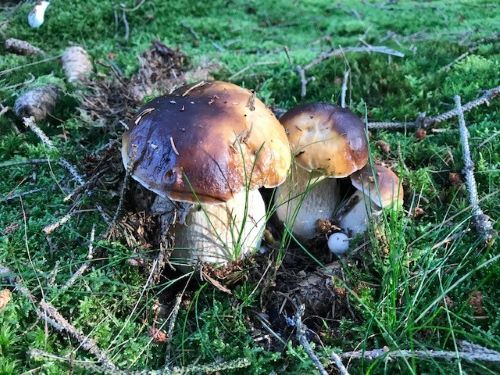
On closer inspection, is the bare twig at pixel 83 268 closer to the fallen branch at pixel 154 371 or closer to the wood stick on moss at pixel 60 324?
the wood stick on moss at pixel 60 324

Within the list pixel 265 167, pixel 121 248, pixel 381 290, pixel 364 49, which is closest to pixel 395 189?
pixel 381 290

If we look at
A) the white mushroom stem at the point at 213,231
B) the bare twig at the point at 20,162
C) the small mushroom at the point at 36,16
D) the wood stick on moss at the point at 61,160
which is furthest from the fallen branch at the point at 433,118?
the small mushroom at the point at 36,16

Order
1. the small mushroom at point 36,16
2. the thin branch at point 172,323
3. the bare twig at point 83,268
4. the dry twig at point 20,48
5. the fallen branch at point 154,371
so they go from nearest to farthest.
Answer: the fallen branch at point 154,371
the thin branch at point 172,323
the bare twig at point 83,268
the dry twig at point 20,48
the small mushroom at point 36,16

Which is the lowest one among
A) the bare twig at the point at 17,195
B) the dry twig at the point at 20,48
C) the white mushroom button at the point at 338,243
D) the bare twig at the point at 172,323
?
the bare twig at the point at 172,323

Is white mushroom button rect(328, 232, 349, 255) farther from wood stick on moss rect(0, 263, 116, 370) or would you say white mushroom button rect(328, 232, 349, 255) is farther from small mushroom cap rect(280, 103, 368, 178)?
wood stick on moss rect(0, 263, 116, 370)


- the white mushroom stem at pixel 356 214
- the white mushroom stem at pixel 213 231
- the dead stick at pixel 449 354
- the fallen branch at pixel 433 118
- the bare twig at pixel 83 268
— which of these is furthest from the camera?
the fallen branch at pixel 433 118

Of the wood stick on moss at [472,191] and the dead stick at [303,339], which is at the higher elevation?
the wood stick on moss at [472,191]

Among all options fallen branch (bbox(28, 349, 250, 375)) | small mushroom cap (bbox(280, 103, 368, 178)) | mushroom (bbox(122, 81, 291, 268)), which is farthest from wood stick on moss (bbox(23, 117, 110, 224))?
small mushroom cap (bbox(280, 103, 368, 178))

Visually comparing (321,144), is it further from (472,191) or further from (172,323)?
(172,323)
